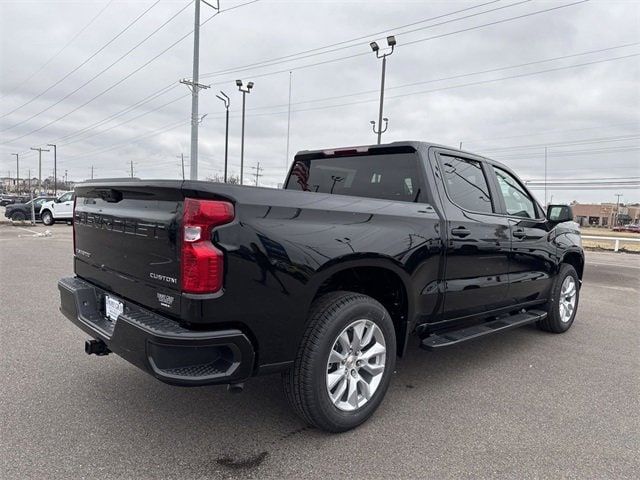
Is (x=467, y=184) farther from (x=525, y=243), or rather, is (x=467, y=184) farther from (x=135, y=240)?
(x=135, y=240)

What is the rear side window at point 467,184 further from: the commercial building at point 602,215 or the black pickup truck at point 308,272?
the commercial building at point 602,215

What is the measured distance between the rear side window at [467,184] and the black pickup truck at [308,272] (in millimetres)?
17

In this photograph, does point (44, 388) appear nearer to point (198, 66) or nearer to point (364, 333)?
point (364, 333)

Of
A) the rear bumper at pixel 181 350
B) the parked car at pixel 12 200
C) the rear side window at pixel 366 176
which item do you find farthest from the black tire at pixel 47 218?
the parked car at pixel 12 200

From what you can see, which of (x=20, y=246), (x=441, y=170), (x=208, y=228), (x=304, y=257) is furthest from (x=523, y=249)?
(x=20, y=246)

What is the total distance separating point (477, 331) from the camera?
154 inches

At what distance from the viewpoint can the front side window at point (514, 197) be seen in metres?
4.49

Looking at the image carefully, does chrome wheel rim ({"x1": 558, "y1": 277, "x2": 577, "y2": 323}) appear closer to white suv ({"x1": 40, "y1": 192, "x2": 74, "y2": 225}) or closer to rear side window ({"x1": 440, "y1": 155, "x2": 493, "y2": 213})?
rear side window ({"x1": 440, "y1": 155, "x2": 493, "y2": 213})

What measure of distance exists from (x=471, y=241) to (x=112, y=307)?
2.75 metres

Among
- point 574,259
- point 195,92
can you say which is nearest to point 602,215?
point 195,92

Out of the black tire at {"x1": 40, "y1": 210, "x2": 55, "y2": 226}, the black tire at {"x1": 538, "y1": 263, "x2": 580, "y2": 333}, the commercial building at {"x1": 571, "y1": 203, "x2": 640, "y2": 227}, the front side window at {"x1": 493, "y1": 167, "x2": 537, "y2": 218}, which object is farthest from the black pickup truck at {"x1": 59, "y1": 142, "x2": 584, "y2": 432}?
the commercial building at {"x1": 571, "y1": 203, "x2": 640, "y2": 227}

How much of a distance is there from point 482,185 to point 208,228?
9.27ft

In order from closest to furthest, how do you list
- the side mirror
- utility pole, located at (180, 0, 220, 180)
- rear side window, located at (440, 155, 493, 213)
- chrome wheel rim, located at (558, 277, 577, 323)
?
rear side window, located at (440, 155, 493, 213) < the side mirror < chrome wheel rim, located at (558, 277, 577, 323) < utility pole, located at (180, 0, 220, 180)

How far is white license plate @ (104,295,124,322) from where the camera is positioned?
288cm
